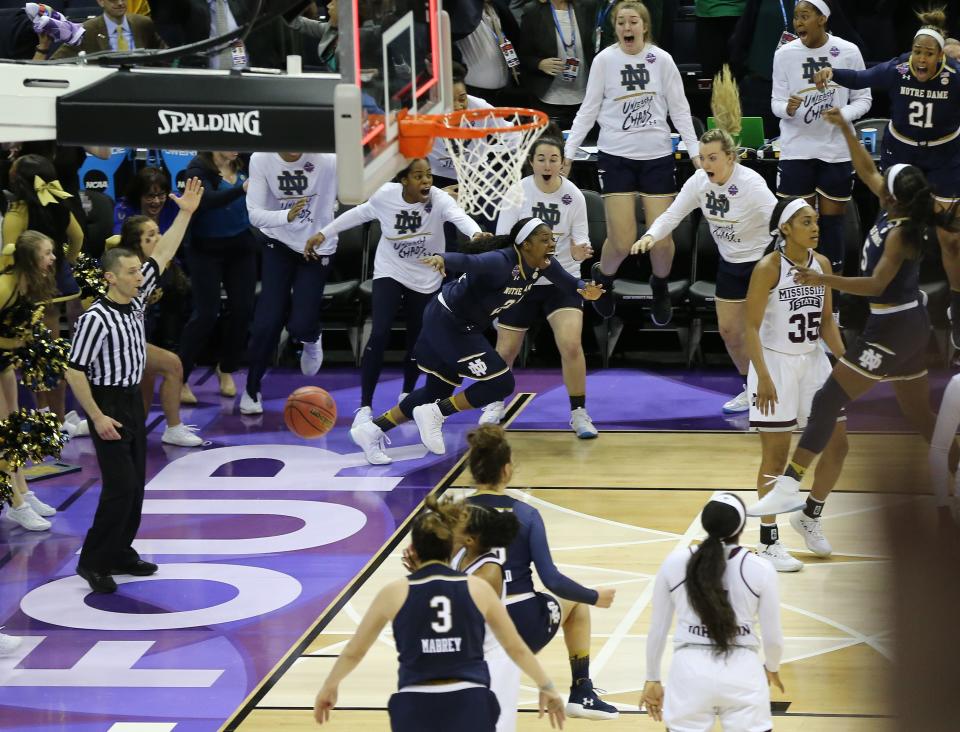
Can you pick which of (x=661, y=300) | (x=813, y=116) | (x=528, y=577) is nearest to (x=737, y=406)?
(x=661, y=300)

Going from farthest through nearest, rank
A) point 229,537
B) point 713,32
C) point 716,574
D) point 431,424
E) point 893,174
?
point 713,32 < point 431,424 < point 229,537 < point 893,174 < point 716,574

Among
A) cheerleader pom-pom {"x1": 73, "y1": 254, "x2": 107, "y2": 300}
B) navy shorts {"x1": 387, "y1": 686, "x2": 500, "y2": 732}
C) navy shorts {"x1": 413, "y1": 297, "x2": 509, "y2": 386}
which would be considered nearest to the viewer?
navy shorts {"x1": 387, "y1": 686, "x2": 500, "y2": 732}

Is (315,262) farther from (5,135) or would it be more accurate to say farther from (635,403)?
(5,135)

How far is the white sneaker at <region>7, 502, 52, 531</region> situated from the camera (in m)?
8.55

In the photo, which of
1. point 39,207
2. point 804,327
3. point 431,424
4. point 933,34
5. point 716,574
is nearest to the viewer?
point 716,574

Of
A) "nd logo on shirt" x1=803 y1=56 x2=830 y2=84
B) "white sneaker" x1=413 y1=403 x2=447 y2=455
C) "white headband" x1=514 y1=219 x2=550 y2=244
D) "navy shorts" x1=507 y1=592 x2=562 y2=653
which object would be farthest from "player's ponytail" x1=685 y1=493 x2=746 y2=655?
"nd logo on shirt" x1=803 y1=56 x2=830 y2=84

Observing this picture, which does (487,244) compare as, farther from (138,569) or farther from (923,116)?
(923,116)

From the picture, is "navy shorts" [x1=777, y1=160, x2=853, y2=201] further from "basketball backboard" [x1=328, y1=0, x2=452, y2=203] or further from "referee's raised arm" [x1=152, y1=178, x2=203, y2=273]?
"basketball backboard" [x1=328, y1=0, x2=452, y2=203]

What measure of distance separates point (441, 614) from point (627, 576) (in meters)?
3.30

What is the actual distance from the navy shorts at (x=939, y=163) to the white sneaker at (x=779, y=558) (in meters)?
4.18

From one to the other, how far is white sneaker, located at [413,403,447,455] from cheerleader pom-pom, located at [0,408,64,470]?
3097 millimetres

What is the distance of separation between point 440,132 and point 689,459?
4995mm

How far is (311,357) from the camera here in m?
11.2

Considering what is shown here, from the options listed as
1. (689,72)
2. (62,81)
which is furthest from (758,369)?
(689,72)
